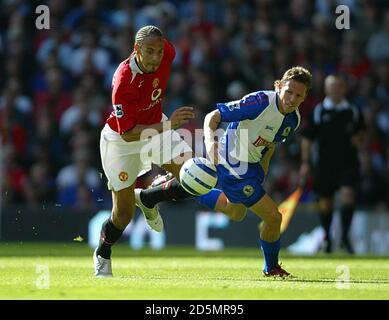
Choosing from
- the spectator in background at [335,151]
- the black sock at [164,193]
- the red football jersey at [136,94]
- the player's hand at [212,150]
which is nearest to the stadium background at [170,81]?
the spectator in background at [335,151]

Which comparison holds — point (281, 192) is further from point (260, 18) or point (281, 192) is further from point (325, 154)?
point (260, 18)

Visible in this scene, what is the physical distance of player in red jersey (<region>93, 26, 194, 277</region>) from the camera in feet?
29.3

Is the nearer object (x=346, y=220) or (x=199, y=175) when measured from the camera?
(x=199, y=175)

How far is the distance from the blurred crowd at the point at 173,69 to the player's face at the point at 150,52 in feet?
21.0

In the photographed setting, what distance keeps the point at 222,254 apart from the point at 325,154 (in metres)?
2.02

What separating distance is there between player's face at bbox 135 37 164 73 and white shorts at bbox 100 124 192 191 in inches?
26.5

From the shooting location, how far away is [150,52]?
8.91 m

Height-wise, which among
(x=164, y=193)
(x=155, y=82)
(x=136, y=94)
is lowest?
(x=164, y=193)

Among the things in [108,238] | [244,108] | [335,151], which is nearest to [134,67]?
[244,108]

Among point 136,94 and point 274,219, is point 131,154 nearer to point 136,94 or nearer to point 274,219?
point 136,94

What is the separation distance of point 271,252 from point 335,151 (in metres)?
5.04

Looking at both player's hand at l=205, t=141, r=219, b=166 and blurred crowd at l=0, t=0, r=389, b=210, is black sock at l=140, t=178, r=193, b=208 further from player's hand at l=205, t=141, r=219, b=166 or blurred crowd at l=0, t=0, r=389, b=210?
blurred crowd at l=0, t=0, r=389, b=210
